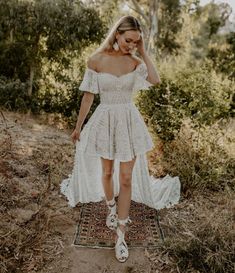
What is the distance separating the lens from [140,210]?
15.2 feet

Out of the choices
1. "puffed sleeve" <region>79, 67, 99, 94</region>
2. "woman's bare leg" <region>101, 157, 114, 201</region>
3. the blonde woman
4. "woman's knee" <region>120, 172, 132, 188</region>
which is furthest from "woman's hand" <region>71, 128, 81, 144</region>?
"woman's knee" <region>120, 172, 132, 188</region>

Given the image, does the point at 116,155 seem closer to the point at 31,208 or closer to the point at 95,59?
the point at 95,59

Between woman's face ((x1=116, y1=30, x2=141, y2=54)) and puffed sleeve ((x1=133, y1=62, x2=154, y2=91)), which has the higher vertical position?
woman's face ((x1=116, y1=30, x2=141, y2=54))

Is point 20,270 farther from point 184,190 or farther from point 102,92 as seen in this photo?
point 184,190

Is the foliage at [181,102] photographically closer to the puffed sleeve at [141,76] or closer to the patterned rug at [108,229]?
the patterned rug at [108,229]

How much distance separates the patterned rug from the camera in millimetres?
3891

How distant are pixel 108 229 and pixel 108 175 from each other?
2.09 feet

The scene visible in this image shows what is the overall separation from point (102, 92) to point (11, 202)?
1778 mm

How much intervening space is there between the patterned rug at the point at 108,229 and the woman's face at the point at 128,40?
187 cm

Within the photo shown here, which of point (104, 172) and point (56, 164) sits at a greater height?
point (104, 172)

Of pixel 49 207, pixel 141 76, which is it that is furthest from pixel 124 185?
pixel 49 207

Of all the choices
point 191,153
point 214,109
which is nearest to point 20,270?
point 191,153

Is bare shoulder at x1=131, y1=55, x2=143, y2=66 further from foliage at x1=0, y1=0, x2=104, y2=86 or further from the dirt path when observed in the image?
foliage at x1=0, y1=0, x2=104, y2=86

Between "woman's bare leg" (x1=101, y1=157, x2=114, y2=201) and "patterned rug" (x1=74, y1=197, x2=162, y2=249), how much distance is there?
1.25 ft
